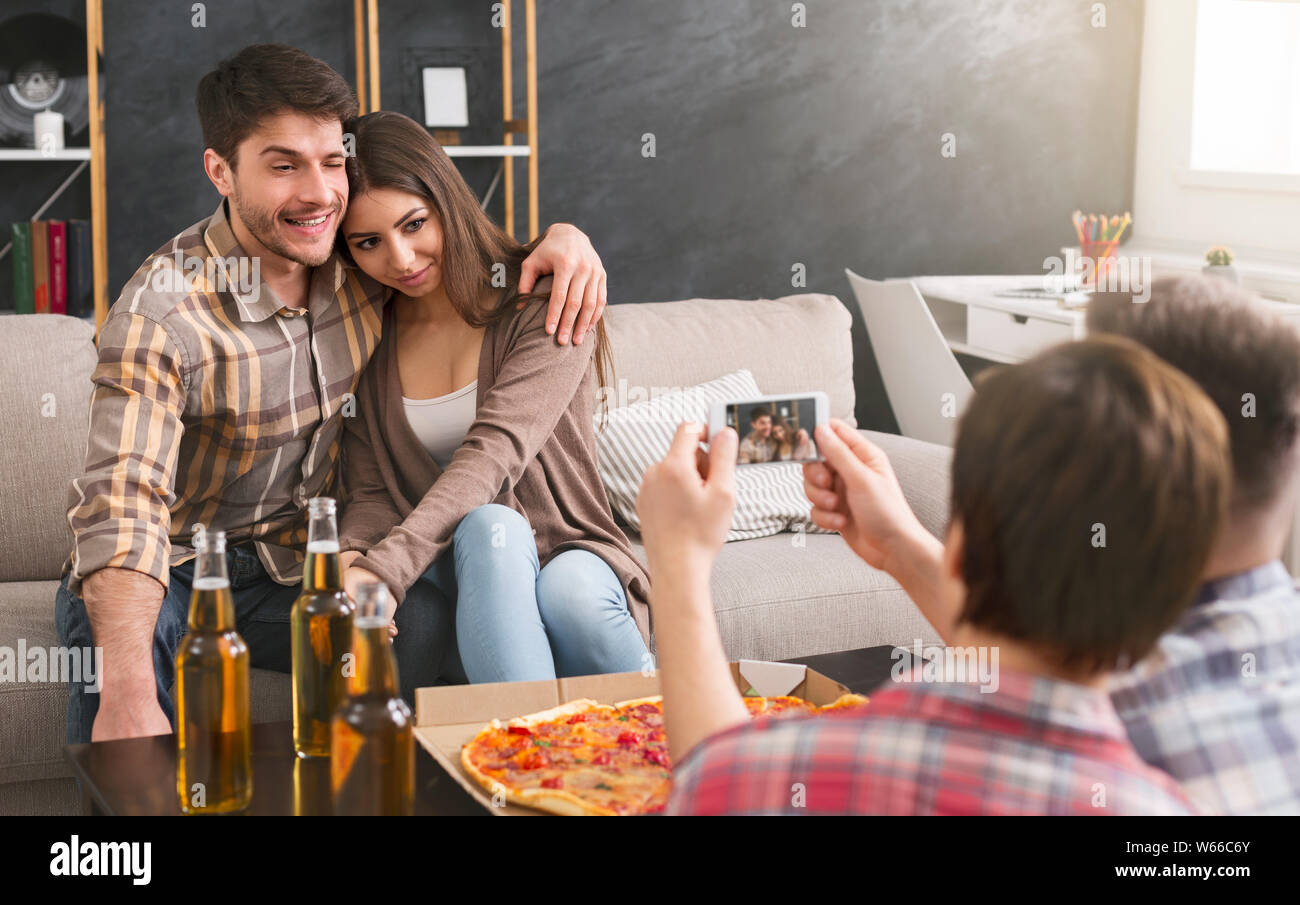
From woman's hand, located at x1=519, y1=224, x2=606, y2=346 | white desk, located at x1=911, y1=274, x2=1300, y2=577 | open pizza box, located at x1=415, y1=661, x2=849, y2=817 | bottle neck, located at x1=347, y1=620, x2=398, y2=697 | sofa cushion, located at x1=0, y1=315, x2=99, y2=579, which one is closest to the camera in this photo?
bottle neck, located at x1=347, y1=620, x2=398, y2=697

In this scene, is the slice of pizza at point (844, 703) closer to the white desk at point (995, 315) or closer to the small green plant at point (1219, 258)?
the white desk at point (995, 315)

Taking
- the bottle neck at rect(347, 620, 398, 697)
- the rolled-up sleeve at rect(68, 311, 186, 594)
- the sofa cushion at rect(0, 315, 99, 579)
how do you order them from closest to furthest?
the bottle neck at rect(347, 620, 398, 697) → the rolled-up sleeve at rect(68, 311, 186, 594) → the sofa cushion at rect(0, 315, 99, 579)

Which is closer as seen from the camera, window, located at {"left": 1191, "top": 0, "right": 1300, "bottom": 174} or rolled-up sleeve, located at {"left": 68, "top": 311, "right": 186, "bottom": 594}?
rolled-up sleeve, located at {"left": 68, "top": 311, "right": 186, "bottom": 594}

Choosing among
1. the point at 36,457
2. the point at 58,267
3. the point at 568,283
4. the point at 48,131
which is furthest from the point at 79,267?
the point at 568,283

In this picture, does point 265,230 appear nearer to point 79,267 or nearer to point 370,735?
point 370,735

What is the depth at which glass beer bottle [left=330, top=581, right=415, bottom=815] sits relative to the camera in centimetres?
102

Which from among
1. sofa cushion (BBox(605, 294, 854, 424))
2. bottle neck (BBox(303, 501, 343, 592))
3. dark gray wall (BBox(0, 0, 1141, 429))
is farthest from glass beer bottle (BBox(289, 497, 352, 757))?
dark gray wall (BBox(0, 0, 1141, 429))

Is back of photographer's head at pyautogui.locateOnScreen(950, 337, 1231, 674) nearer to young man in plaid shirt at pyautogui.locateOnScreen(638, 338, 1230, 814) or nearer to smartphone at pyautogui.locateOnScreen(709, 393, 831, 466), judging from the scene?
young man in plaid shirt at pyautogui.locateOnScreen(638, 338, 1230, 814)

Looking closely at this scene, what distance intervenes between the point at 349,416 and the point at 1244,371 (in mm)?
1468

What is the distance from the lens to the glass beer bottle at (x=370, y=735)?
1.02m

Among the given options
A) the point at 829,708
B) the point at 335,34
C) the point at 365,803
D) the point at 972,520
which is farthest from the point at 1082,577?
the point at 335,34

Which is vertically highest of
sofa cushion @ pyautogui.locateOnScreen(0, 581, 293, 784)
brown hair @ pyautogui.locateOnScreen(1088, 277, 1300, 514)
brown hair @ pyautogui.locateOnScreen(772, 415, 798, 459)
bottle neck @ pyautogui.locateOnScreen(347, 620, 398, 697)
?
brown hair @ pyautogui.locateOnScreen(1088, 277, 1300, 514)

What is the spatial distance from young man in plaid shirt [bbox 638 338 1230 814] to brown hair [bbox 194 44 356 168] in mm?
1389
